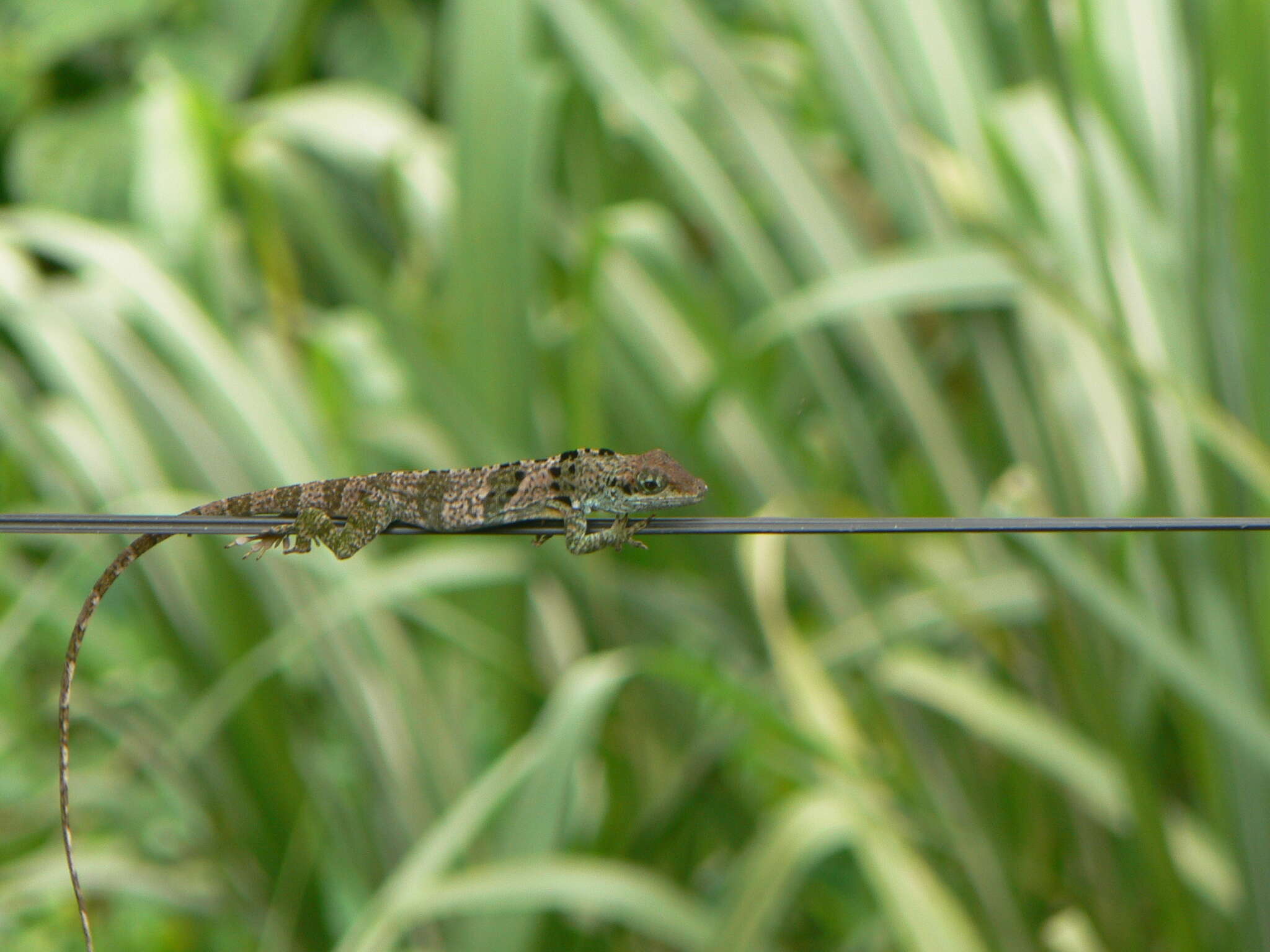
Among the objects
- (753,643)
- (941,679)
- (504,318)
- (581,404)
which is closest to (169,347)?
(504,318)

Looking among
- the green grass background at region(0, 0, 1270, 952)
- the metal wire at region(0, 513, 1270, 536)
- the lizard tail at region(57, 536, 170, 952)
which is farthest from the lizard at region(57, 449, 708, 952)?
the metal wire at region(0, 513, 1270, 536)

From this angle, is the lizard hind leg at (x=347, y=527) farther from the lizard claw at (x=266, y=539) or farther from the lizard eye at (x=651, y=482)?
the lizard eye at (x=651, y=482)

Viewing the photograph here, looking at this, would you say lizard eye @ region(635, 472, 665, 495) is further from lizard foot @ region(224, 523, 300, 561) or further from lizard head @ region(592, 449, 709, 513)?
lizard foot @ region(224, 523, 300, 561)

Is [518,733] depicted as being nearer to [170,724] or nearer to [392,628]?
[392,628]

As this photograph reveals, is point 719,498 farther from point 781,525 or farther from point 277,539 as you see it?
point 781,525

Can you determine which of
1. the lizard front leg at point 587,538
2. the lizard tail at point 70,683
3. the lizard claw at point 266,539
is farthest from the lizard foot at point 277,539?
the lizard front leg at point 587,538

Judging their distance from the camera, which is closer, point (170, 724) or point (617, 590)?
point (617, 590)
